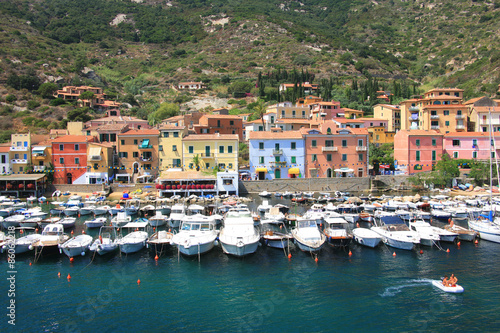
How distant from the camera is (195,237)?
28531 millimetres

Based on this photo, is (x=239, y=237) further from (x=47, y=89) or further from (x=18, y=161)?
(x=47, y=89)

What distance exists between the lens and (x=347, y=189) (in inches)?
2197

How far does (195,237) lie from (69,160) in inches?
1509

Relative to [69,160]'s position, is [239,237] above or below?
below

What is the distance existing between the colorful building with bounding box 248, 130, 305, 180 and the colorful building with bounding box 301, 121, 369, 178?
147cm

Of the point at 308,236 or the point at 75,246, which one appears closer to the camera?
the point at 75,246

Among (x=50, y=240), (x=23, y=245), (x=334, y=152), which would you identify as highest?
(x=334, y=152)

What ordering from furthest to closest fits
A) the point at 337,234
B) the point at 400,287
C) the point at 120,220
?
the point at 120,220 → the point at 337,234 → the point at 400,287

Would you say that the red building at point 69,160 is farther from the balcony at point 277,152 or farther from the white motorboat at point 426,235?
the white motorboat at point 426,235

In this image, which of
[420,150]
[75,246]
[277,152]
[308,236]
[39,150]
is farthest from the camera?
[420,150]

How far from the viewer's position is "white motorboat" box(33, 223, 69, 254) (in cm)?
2859

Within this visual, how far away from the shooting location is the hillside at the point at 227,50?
11269cm

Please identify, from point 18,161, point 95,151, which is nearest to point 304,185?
point 95,151

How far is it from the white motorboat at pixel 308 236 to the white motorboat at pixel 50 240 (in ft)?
60.9
